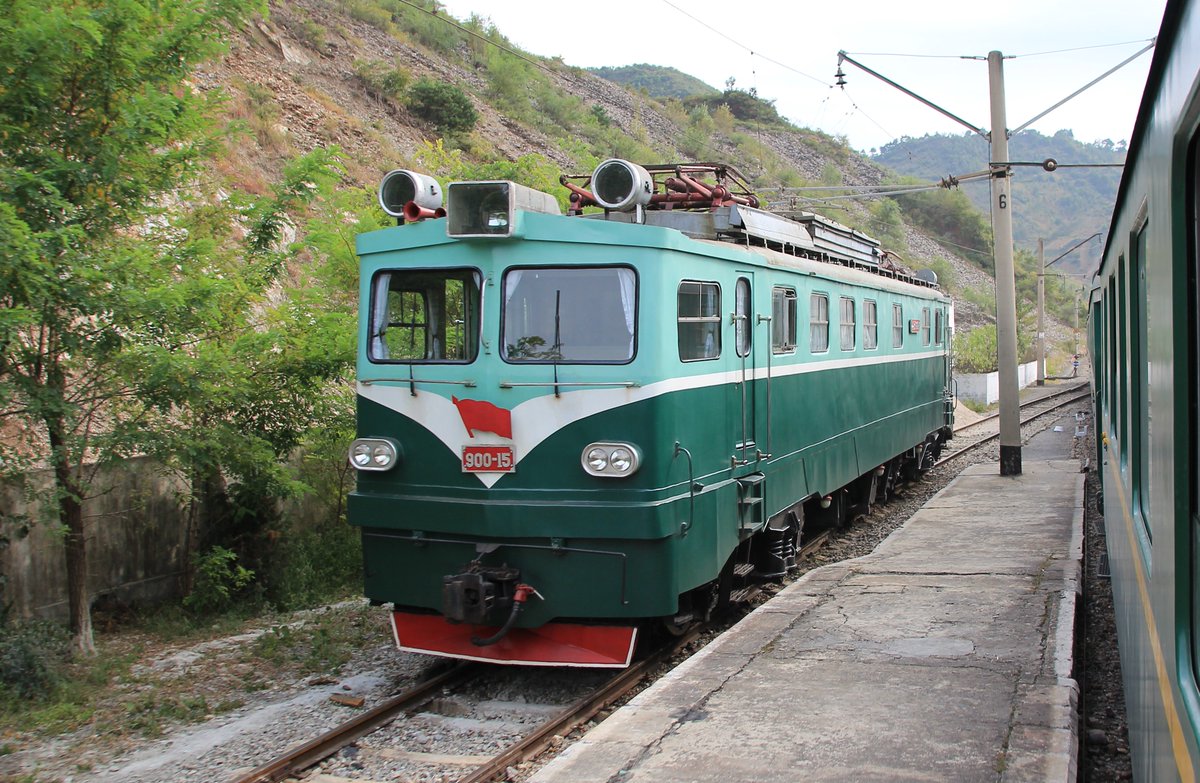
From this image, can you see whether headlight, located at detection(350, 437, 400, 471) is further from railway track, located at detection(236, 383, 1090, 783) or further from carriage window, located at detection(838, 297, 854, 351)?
carriage window, located at detection(838, 297, 854, 351)

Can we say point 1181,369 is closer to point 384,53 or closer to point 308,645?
point 308,645

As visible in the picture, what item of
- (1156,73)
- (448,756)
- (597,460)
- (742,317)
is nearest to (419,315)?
(597,460)

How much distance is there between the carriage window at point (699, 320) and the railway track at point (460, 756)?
7.50 feet

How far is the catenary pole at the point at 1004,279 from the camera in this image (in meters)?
16.3

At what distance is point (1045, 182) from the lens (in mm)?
166000

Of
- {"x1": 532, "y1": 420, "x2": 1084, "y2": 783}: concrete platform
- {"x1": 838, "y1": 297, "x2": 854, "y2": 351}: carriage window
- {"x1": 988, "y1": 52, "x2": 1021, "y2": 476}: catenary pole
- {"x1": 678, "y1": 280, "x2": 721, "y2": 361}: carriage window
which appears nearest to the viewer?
{"x1": 532, "y1": 420, "x2": 1084, "y2": 783}: concrete platform

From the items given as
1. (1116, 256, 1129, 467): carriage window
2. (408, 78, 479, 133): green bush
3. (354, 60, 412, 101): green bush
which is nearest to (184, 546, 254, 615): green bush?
(1116, 256, 1129, 467): carriage window

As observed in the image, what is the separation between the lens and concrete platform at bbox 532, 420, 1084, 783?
4.94 metres

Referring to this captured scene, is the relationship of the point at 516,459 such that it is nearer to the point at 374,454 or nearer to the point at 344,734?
the point at 374,454

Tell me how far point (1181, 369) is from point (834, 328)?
8.17m

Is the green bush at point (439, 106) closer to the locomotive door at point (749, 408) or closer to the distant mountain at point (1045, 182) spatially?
the locomotive door at point (749, 408)

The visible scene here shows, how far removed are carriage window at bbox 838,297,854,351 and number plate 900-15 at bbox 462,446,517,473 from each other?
5325 mm

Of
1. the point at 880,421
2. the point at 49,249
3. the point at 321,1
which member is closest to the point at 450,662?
the point at 49,249

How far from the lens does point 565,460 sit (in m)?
6.80
